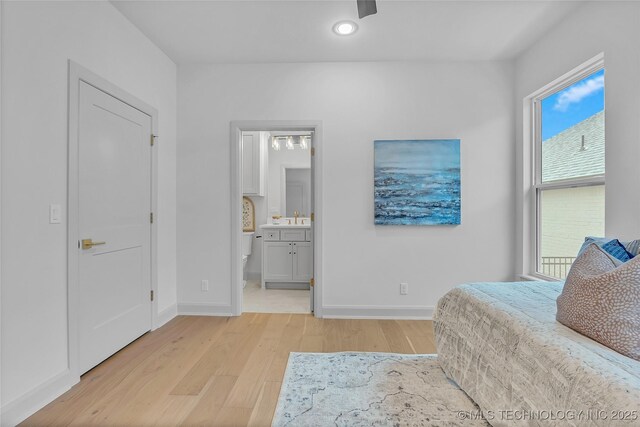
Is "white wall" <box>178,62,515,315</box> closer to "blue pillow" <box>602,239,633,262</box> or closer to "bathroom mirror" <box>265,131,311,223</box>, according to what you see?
"blue pillow" <box>602,239,633,262</box>

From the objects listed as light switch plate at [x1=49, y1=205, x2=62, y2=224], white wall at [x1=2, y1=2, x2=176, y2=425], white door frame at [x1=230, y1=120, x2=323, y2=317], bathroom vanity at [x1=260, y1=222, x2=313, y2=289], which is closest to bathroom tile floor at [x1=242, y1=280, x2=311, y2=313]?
bathroom vanity at [x1=260, y1=222, x2=313, y2=289]

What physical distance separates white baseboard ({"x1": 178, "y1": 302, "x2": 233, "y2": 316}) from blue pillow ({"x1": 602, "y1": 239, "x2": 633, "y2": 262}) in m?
3.04

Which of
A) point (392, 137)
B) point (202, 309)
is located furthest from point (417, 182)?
point (202, 309)

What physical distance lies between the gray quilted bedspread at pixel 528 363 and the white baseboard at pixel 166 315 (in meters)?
2.48

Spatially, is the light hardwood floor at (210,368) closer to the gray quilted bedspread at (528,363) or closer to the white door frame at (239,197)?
the white door frame at (239,197)

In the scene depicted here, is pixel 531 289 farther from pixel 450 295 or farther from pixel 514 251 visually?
pixel 514 251

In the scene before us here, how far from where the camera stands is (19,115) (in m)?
1.64

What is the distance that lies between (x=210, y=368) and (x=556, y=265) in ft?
9.84

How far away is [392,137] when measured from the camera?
3207mm

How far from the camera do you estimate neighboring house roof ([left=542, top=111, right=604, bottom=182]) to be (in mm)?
2283

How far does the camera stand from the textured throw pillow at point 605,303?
108cm

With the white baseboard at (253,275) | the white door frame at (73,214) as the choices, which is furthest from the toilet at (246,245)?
the white door frame at (73,214)

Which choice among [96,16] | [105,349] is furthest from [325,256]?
[96,16]

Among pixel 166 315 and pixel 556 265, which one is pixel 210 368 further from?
pixel 556 265
